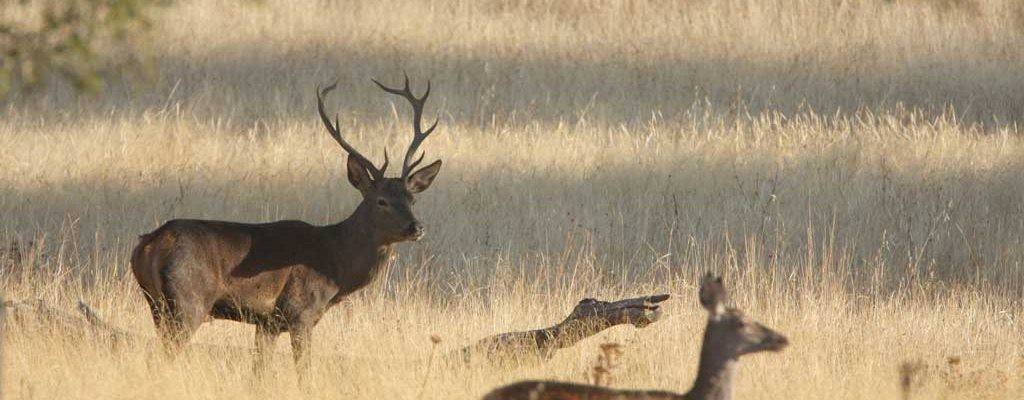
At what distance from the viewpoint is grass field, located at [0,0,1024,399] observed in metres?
7.55

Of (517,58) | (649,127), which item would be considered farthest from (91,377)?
(517,58)

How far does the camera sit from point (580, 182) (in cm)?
1330

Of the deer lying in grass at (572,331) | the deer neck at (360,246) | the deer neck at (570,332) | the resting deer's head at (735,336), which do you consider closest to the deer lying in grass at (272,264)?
the deer neck at (360,246)

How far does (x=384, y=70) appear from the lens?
64.2 ft

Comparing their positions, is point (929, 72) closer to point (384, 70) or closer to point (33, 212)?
point (384, 70)

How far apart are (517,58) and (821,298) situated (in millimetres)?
11523

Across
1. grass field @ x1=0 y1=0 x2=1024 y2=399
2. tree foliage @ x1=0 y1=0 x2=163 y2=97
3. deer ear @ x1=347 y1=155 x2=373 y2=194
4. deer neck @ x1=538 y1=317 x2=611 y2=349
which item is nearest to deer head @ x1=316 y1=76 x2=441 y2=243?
deer ear @ x1=347 y1=155 x2=373 y2=194

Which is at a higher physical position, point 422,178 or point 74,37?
point 74,37

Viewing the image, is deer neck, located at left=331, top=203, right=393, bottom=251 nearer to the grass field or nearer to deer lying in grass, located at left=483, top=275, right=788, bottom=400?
the grass field

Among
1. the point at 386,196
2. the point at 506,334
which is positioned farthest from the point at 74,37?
the point at 506,334

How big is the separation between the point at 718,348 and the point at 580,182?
28.2ft

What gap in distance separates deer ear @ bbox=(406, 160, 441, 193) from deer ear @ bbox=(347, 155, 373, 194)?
24 cm

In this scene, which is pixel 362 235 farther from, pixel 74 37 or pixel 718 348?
pixel 718 348

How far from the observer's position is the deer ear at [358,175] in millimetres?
8133
